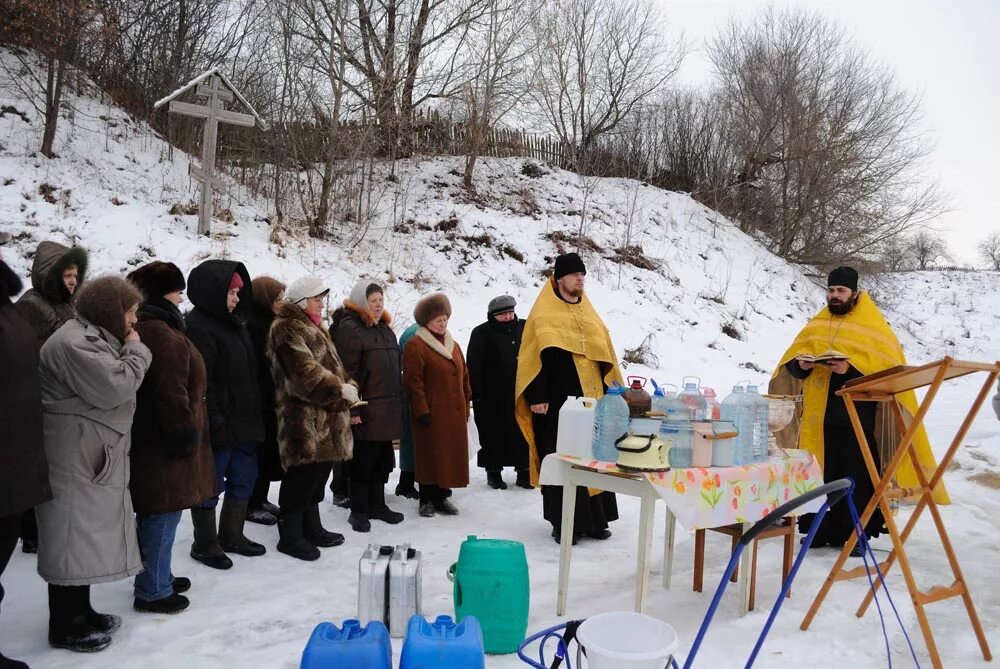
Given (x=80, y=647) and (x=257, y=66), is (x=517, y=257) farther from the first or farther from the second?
(x=80, y=647)

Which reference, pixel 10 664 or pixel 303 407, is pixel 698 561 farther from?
pixel 10 664

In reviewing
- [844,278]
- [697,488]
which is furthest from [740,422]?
[844,278]

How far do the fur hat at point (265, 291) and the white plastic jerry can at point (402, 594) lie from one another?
2216 mm

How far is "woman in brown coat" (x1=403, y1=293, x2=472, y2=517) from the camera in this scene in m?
5.62

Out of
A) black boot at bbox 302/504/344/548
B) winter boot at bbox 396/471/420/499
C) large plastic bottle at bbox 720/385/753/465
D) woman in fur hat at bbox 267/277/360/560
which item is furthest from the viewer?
winter boot at bbox 396/471/420/499

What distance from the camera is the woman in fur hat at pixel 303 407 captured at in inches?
177

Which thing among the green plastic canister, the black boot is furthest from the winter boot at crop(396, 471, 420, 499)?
the green plastic canister

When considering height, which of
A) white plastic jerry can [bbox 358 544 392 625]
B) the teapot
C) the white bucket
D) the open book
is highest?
the open book

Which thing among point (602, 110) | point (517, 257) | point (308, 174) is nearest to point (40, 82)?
point (308, 174)

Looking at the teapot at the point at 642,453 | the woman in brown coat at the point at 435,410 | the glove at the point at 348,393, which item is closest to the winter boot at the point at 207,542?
the glove at the point at 348,393

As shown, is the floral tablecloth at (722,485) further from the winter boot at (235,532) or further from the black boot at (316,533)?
the winter boot at (235,532)

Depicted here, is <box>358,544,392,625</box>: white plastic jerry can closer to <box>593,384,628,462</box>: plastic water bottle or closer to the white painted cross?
<box>593,384,628,462</box>: plastic water bottle

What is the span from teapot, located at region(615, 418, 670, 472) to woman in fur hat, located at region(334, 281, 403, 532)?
7.45 feet

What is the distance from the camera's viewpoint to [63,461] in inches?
124
